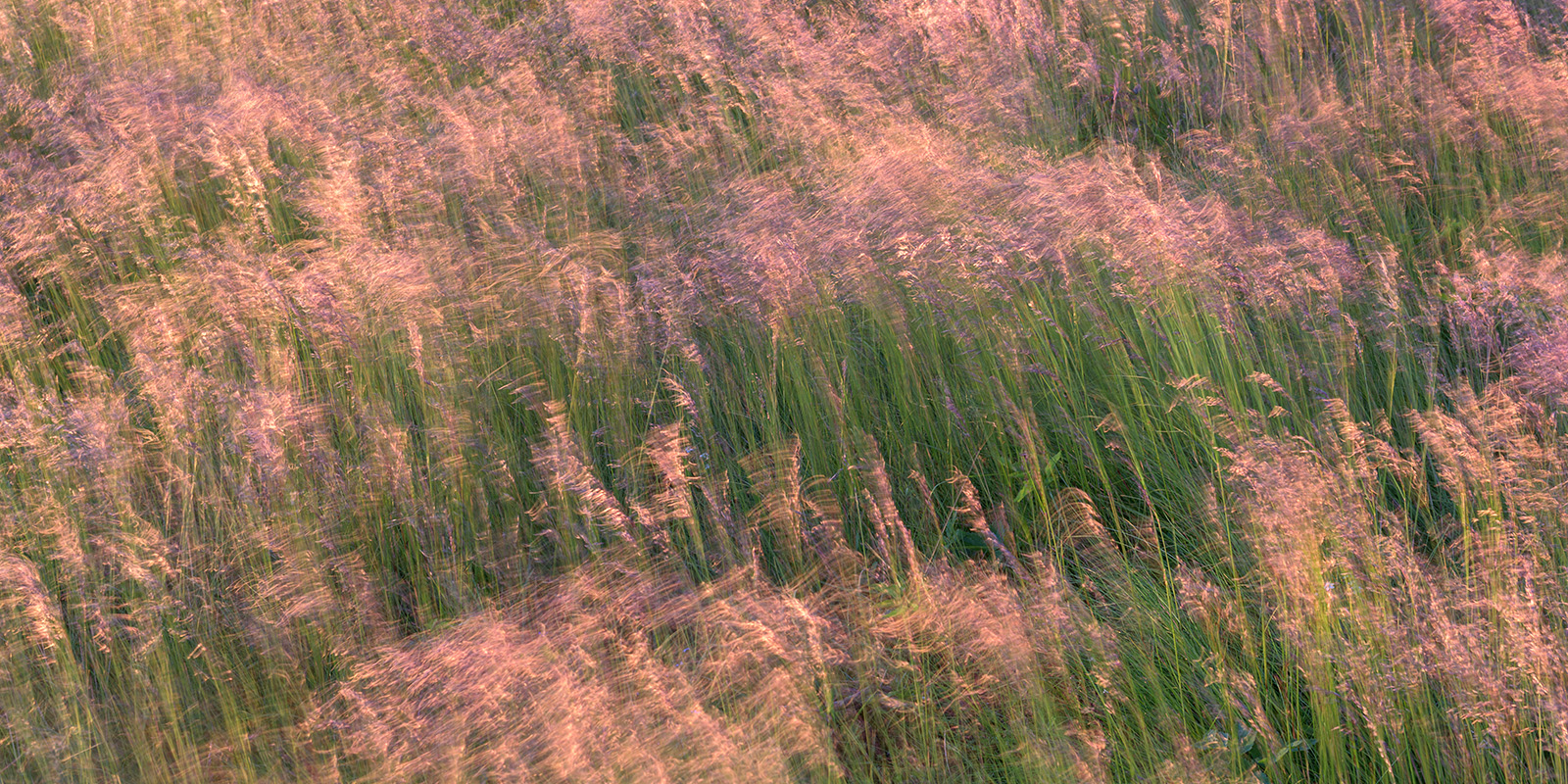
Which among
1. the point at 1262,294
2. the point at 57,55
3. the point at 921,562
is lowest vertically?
the point at 921,562

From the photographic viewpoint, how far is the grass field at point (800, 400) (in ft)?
5.21

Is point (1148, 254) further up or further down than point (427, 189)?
further down

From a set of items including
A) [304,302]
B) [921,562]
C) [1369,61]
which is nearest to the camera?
[921,562]

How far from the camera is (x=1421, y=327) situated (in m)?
2.37

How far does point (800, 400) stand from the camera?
7.66ft

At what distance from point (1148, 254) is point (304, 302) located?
196 centimetres

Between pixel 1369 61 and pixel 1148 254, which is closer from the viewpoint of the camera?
pixel 1148 254

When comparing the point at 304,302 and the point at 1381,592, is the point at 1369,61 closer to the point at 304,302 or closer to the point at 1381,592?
the point at 1381,592

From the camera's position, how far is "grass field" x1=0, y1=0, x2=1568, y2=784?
159 cm

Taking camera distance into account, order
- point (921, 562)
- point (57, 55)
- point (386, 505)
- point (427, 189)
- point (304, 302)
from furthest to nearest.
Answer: point (57, 55)
point (427, 189)
point (304, 302)
point (386, 505)
point (921, 562)

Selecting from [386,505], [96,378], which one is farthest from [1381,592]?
[96,378]

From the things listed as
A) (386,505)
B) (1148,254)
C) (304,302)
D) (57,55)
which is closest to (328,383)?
(304,302)

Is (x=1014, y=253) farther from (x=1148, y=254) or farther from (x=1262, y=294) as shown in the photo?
(x=1262, y=294)

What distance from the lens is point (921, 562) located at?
6.61ft
